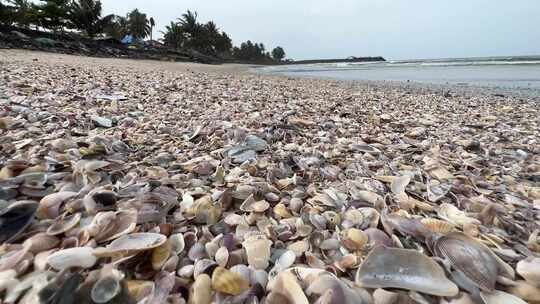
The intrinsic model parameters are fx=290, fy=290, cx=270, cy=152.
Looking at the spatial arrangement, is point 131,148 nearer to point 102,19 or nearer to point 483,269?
point 483,269

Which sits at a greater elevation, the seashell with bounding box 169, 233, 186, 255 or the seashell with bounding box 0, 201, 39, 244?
the seashell with bounding box 0, 201, 39, 244

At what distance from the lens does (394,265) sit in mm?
965

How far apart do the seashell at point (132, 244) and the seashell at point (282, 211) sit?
0.53 metres

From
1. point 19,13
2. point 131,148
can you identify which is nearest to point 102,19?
point 19,13

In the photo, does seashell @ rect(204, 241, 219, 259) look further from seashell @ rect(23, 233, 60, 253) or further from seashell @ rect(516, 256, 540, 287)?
seashell @ rect(516, 256, 540, 287)

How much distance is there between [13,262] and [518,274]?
1.64m

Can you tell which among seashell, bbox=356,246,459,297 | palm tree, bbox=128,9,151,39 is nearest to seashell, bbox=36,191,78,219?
seashell, bbox=356,246,459,297

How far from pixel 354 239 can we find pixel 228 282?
1.69 ft

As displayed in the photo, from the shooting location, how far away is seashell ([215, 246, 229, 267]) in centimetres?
101

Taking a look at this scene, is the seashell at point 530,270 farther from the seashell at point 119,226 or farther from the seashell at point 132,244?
the seashell at point 119,226

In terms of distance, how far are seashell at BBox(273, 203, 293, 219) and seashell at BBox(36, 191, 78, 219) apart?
90 centimetres

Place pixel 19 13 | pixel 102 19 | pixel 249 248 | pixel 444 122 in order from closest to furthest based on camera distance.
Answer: pixel 249 248 → pixel 444 122 → pixel 19 13 → pixel 102 19

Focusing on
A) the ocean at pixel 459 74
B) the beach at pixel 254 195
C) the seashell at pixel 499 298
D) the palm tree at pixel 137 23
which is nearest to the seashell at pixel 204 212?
the beach at pixel 254 195

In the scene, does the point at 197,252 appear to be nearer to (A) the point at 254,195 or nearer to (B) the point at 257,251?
(B) the point at 257,251
